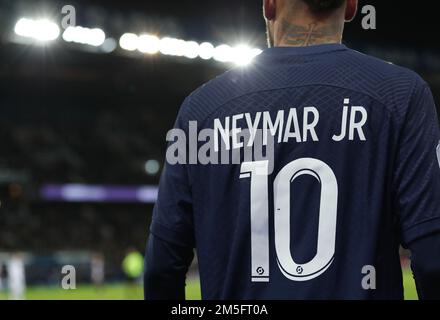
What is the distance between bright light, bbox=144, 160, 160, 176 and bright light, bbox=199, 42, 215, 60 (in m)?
7.71

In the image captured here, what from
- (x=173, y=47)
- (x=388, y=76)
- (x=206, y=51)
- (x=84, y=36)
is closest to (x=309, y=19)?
(x=388, y=76)

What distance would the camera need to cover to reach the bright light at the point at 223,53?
96.1 ft

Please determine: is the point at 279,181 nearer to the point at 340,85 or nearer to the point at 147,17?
the point at 340,85

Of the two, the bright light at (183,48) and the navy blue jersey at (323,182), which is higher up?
the bright light at (183,48)

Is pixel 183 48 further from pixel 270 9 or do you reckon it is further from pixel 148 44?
pixel 270 9

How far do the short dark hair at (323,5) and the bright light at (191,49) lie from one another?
89.7 ft

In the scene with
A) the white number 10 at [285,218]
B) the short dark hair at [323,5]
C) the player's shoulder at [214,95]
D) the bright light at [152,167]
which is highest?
the short dark hair at [323,5]

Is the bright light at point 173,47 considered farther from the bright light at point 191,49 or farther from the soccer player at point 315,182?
the soccer player at point 315,182

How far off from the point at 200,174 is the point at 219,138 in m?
0.11

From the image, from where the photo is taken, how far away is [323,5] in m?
1.69

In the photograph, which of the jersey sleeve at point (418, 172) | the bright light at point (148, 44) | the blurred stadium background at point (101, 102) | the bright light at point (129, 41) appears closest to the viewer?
the jersey sleeve at point (418, 172)

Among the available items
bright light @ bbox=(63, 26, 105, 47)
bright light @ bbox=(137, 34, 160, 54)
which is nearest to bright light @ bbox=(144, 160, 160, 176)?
bright light @ bbox=(137, 34, 160, 54)

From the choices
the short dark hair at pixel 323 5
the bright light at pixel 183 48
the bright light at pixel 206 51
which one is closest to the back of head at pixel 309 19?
the short dark hair at pixel 323 5
